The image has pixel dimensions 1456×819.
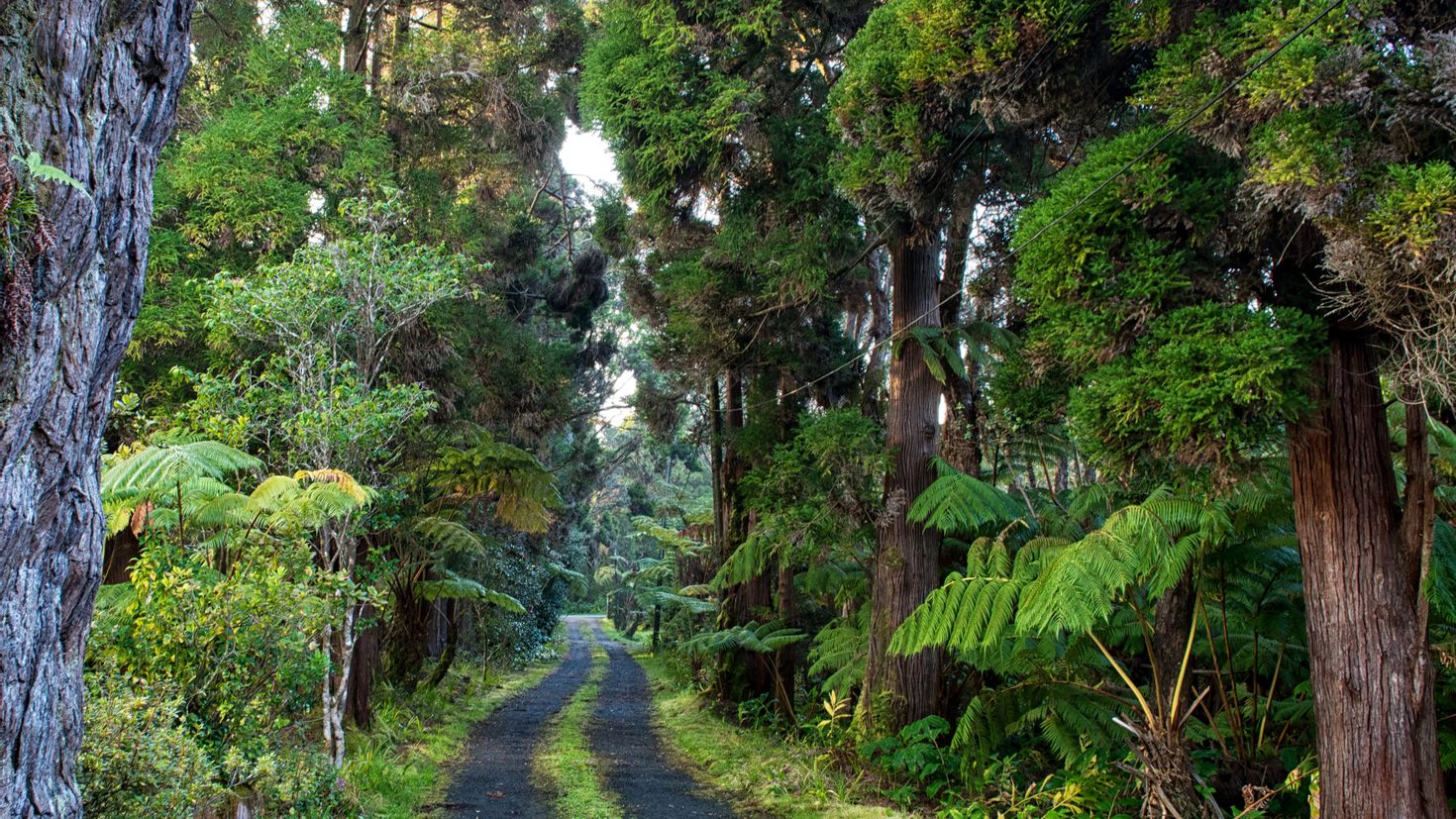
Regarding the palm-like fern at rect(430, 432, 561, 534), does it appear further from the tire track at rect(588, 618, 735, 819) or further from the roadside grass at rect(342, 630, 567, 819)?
the tire track at rect(588, 618, 735, 819)

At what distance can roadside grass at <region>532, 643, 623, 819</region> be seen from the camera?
723 cm

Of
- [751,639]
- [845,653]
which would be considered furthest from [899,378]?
[751,639]

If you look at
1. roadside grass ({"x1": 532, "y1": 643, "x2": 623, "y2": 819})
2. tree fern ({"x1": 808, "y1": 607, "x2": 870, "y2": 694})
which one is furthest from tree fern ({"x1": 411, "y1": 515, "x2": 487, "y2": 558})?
tree fern ({"x1": 808, "y1": 607, "x2": 870, "y2": 694})

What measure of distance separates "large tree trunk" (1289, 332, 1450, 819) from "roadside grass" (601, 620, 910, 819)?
3084 mm

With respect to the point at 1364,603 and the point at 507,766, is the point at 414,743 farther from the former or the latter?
the point at 1364,603

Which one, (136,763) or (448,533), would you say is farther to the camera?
(448,533)

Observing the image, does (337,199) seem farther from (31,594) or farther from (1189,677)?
(1189,677)

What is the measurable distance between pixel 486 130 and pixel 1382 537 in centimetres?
1156

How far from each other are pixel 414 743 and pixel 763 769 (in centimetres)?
404

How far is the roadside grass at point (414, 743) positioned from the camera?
6.89 m

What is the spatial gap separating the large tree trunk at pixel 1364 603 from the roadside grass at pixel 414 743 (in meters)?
5.94

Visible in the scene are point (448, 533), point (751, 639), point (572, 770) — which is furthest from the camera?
point (751, 639)

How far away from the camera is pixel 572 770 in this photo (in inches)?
345

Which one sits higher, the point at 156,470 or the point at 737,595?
the point at 156,470
